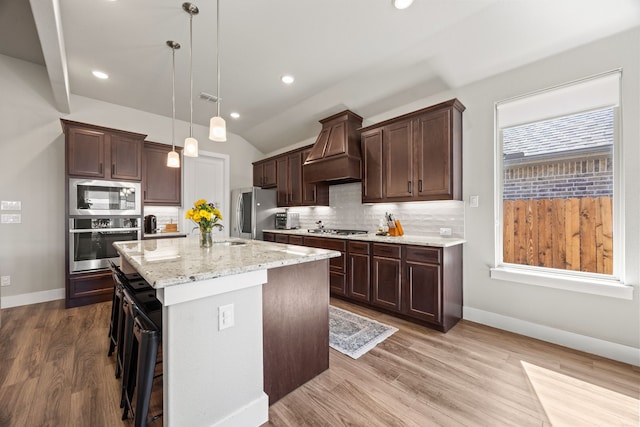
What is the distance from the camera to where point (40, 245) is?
3.58 metres

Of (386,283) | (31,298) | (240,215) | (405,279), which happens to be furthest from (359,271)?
(31,298)

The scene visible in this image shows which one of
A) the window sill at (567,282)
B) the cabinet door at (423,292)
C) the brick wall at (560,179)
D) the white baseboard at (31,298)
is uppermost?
the brick wall at (560,179)

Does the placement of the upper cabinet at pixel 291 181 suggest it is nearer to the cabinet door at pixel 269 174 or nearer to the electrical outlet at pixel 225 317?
the cabinet door at pixel 269 174

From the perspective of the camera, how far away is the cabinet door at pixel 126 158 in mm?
3678

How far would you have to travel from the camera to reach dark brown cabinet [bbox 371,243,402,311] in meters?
2.96

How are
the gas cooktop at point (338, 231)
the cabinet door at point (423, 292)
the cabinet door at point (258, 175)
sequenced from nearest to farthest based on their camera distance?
Answer: the cabinet door at point (423, 292) → the gas cooktop at point (338, 231) → the cabinet door at point (258, 175)

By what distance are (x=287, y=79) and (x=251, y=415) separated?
11.7ft

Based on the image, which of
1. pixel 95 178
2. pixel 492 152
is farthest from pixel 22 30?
pixel 492 152

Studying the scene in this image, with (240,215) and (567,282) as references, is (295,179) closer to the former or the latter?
(240,215)

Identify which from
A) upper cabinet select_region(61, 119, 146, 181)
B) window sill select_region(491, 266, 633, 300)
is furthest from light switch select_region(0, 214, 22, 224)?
window sill select_region(491, 266, 633, 300)

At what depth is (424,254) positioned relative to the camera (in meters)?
2.75

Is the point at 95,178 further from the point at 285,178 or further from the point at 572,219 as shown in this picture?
the point at 572,219

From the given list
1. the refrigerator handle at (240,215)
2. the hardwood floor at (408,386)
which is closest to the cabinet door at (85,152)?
the hardwood floor at (408,386)

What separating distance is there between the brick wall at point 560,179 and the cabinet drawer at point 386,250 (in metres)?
1.32
